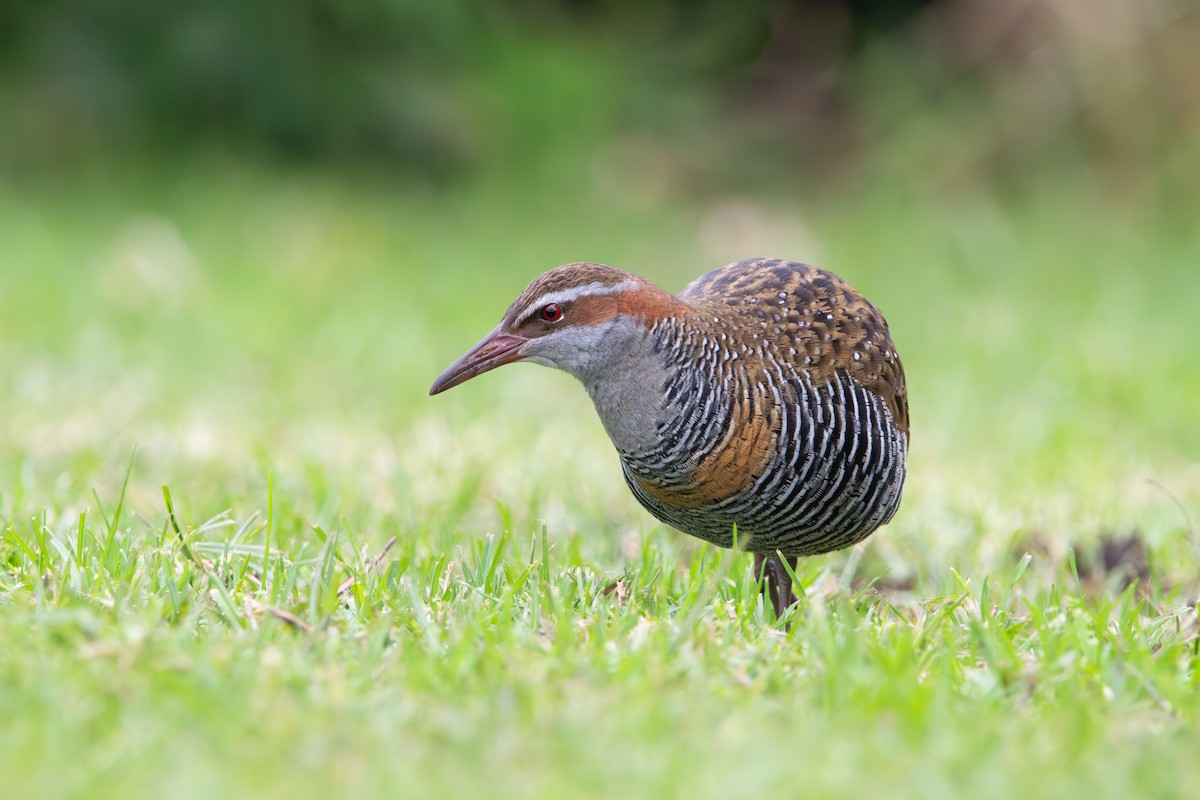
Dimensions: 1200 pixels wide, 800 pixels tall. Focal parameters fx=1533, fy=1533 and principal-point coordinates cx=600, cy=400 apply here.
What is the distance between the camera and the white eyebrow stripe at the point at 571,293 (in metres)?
3.75

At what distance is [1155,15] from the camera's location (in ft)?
36.1

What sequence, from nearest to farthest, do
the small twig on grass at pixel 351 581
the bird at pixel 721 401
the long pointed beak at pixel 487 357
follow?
the small twig on grass at pixel 351 581 < the bird at pixel 721 401 < the long pointed beak at pixel 487 357

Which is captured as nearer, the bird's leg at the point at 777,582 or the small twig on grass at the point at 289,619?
the small twig on grass at the point at 289,619

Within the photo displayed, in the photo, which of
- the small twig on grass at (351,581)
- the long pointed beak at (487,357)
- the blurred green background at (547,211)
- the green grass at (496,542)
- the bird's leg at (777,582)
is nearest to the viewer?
the green grass at (496,542)

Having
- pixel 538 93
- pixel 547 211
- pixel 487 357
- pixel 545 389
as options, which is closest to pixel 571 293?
pixel 487 357

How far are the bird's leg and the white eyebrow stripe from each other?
833 mm

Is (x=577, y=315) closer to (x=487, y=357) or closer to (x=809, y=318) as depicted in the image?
(x=487, y=357)

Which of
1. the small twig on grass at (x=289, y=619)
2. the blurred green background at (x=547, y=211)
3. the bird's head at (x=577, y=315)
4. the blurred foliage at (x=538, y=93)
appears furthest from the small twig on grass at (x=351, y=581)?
the blurred foliage at (x=538, y=93)

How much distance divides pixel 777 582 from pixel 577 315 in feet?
3.07

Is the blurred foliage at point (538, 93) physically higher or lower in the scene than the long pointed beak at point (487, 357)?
higher

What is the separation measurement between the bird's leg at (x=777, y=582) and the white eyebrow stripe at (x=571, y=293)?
0.83 metres

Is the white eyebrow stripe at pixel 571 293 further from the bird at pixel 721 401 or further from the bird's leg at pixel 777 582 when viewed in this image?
the bird's leg at pixel 777 582

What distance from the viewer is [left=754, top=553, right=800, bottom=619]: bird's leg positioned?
406cm

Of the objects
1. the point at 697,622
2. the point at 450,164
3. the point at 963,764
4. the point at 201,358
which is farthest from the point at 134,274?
the point at 963,764
